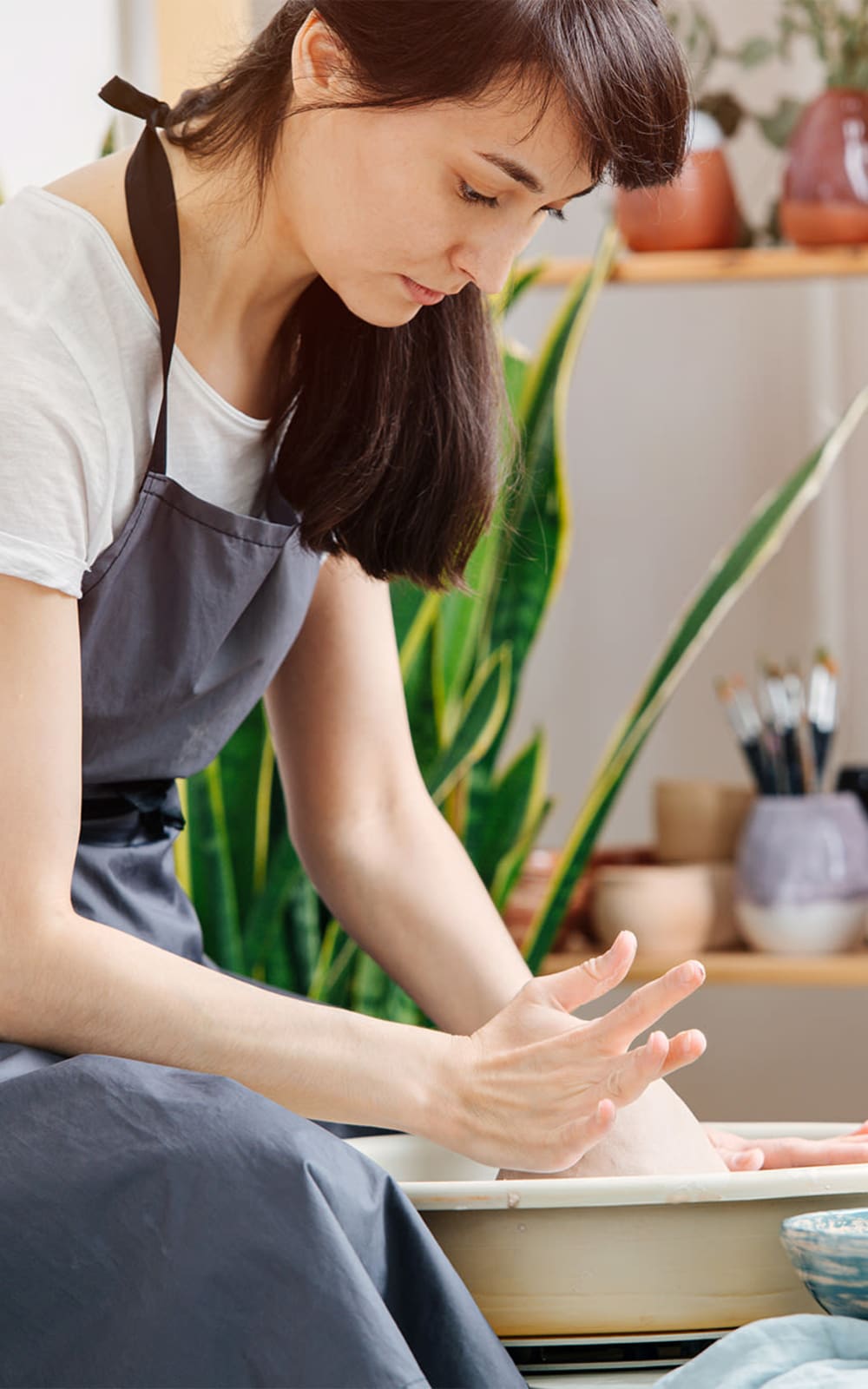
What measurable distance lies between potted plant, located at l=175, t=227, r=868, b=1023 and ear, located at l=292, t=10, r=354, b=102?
56 cm

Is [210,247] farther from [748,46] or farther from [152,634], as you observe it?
[748,46]

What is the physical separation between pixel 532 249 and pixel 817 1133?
151 centimetres

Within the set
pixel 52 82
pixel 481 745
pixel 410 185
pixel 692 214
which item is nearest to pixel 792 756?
pixel 481 745

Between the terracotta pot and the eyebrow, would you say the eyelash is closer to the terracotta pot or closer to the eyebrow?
the eyebrow

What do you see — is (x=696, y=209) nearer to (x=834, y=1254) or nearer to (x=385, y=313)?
(x=385, y=313)

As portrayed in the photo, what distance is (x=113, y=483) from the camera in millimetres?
817

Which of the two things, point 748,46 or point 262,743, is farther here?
point 748,46

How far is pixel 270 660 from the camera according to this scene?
3.11ft

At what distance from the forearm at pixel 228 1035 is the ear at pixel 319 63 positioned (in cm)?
42

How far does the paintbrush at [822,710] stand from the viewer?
168 cm

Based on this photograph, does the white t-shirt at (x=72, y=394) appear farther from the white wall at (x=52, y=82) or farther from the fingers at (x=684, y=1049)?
the white wall at (x=52, y=82)

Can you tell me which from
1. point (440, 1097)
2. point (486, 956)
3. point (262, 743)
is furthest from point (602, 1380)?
point (262, 743)

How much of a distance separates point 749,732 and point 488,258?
3.29 feet

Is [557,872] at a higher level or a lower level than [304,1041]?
lower
